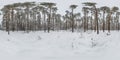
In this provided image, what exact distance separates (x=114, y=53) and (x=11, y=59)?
22.2 feet

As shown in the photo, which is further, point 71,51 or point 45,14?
point 45,14

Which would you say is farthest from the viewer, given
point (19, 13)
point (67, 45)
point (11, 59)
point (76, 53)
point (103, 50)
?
point (19, 13)

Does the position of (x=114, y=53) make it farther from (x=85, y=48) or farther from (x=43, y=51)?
(x=43, y=51)

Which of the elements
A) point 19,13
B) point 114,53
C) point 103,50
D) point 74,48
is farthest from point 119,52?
point 19,13

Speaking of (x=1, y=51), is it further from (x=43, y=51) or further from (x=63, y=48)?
(x=63, y=48)

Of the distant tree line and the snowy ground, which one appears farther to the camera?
the distant tree line

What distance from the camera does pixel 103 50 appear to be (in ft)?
52.1

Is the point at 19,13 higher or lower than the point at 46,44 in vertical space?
higher

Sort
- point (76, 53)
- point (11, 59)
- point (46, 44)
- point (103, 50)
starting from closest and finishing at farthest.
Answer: point (11, 59)
point (103, 50)
point (76, 53)
point (46, 44)

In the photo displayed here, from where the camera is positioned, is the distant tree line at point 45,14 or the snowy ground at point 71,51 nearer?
the snowy ground at point 71,51

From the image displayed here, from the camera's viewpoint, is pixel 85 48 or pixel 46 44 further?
pixel 46 44

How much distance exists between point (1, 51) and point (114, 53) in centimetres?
856

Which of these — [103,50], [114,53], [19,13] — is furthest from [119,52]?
[19,13]

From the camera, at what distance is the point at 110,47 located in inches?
635
